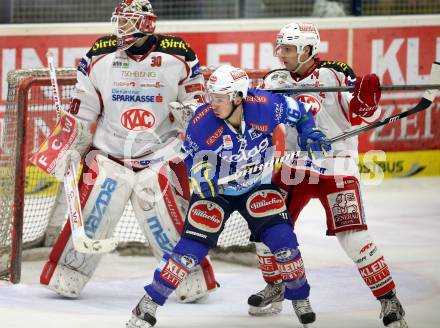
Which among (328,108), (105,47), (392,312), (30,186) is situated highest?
(105,47)

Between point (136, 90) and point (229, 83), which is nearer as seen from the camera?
point (229, 83)

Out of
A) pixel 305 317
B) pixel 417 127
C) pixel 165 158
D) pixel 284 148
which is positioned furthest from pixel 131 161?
pixel 417 127

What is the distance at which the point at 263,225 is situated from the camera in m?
5.85

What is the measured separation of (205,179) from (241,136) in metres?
0.26

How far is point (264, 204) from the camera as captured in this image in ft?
19.2

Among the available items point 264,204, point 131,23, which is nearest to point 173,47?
point 131,23

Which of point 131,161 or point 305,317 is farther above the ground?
point 131,161

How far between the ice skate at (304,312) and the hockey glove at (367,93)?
92 centimetres

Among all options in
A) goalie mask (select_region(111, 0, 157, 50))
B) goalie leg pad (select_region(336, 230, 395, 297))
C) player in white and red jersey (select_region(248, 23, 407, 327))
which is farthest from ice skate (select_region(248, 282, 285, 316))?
goalie mask (select_region(111, 0, 157, 50))

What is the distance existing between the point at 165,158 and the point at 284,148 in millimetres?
743

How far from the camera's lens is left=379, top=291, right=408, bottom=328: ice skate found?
5.90m

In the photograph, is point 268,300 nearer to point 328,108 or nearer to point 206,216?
point 206,216

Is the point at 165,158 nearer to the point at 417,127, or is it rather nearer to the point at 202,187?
the point at 202,187

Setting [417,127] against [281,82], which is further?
[417,127]
